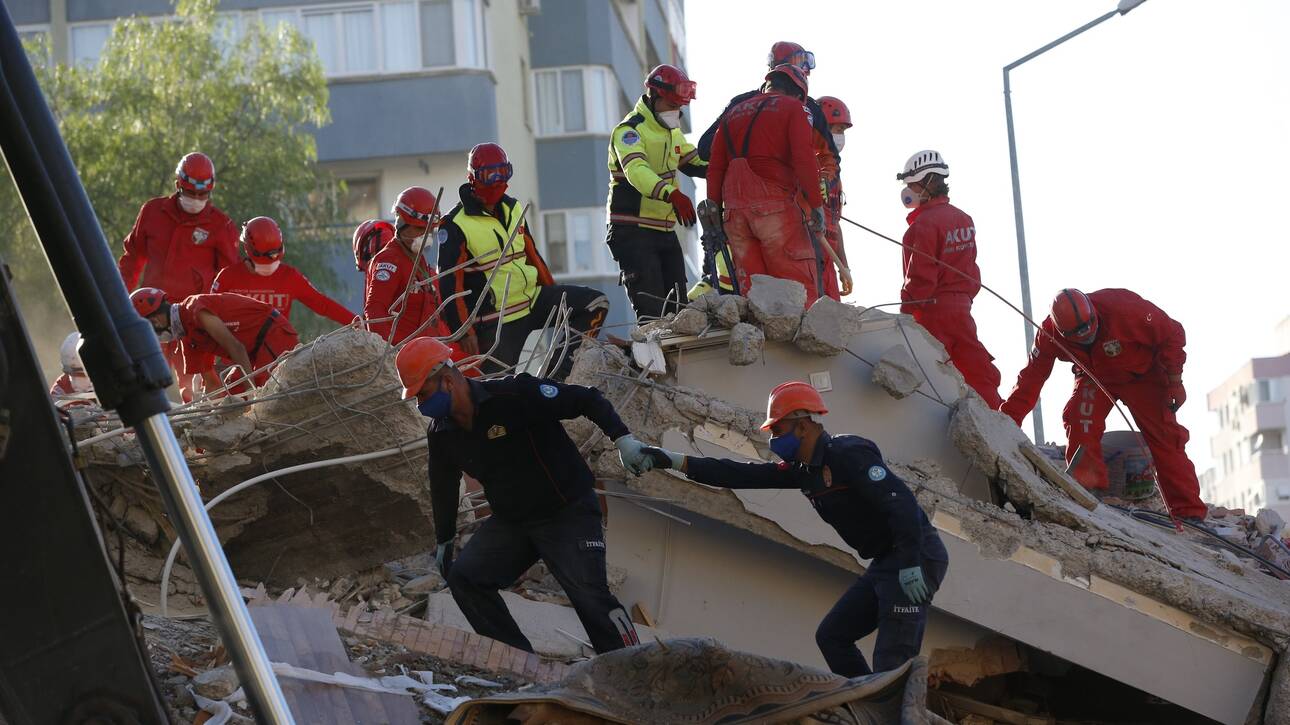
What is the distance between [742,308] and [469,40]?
52.0ft

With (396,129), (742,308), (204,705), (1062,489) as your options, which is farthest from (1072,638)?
(396,129)

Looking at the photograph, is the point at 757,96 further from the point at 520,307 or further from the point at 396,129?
the point at 396,129

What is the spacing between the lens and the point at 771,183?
8.85m

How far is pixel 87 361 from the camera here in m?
2.60

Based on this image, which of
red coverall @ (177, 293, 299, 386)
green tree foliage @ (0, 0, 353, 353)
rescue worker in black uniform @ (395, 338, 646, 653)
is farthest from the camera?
green tree foliage @ (0, 0, 353, 353)

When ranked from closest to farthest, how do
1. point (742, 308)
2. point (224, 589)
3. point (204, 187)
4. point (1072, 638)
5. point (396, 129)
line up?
point (224, 589)
point (1072, 638)
point (742, 308)
point (204, 187)
point (396, 129)

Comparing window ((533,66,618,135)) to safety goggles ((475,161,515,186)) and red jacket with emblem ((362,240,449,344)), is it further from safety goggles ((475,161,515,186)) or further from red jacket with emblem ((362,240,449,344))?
safety goggles ((475,161,515,186))

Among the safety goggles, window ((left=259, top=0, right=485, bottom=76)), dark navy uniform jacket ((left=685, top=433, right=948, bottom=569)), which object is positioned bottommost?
dark navy uniform jacket ((left=685, top=433, right=948, bottom=569))

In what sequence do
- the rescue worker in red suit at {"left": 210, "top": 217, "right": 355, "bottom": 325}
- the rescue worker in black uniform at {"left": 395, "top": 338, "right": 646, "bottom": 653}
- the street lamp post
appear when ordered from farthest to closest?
the street lamp post, the rescue worker in red suit at {"left": 210, "top": 217, "right": 355, "bottom": 325}, the rescue worker in black uniform at {"left": 395, "top": 338, "right": 646, "bottom": 653}

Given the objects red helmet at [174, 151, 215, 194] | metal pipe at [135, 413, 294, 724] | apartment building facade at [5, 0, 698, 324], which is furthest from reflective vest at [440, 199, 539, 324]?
apartment building facade at [5, 0, 698, 324]

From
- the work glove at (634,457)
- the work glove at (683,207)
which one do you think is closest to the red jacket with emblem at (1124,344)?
the work glove at (683,207)

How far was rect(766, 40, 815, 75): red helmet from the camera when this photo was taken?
30.1 feet

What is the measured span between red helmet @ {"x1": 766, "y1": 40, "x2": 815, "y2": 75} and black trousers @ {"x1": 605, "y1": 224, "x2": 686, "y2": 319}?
1.22m

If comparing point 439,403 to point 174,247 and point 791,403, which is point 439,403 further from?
point 174,247
